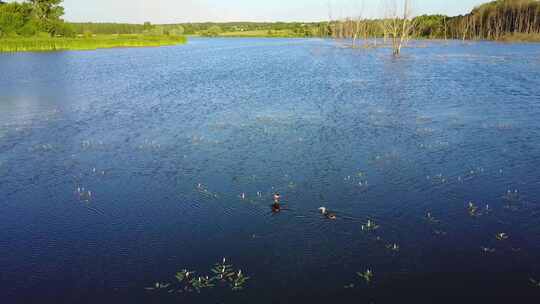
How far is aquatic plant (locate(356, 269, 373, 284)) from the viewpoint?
39.0ft

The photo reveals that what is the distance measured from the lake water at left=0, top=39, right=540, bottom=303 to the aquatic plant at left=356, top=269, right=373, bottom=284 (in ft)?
0.47

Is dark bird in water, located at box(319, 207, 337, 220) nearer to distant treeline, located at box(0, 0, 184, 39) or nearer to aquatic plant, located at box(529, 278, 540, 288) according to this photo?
aquatic plant, located at box(529, 278, 540, 288)

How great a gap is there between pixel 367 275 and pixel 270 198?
6.08 meters

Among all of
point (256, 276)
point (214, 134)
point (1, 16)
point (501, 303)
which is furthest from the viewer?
point (1, 16)

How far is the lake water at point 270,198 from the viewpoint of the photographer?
12.0 metres

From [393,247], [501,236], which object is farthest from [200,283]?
[501,236]

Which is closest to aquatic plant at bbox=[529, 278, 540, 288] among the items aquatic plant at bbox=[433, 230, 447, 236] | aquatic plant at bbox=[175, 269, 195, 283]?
aquatic plant at bbox=[433, 230, 447, 236]

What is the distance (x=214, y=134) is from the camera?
26.8 metres

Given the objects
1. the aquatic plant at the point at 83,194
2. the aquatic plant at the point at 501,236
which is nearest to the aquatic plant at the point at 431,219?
the aquatic plant at the point at 501,236

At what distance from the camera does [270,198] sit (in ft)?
56.6

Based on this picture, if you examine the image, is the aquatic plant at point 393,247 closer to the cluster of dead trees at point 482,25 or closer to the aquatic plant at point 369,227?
the aquatic plant at point 369,227

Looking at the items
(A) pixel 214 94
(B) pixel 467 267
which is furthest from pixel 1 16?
(B) pixel 467 267

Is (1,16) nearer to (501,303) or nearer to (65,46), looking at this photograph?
(65,46)

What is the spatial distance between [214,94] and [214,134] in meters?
15.8
